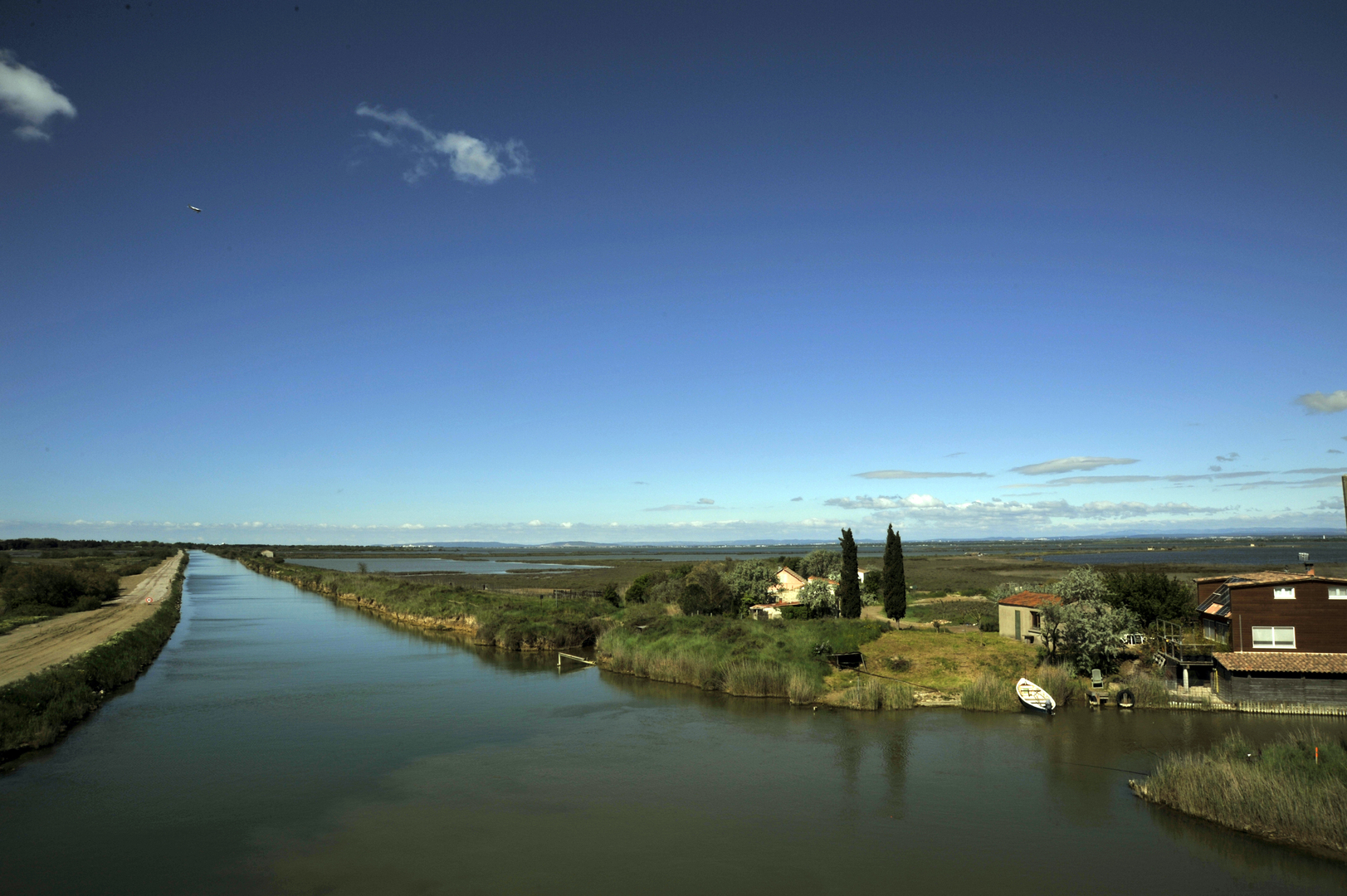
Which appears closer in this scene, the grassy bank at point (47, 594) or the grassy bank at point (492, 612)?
the grassy bank at point (492, 612)

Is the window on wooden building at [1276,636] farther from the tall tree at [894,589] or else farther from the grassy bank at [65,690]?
the grassy bank at [65,690]

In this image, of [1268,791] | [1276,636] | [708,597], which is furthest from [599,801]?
[708,597]

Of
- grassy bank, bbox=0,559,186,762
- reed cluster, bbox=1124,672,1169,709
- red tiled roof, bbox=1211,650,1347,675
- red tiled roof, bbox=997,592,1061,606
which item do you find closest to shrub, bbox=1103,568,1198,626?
red tiled roof, bbox=997,592,1061,606

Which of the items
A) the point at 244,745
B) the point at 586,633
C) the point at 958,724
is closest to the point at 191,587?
the point at 586,633

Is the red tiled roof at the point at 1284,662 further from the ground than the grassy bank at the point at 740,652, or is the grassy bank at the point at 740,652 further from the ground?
the red tiled roof at the point at 1284,662

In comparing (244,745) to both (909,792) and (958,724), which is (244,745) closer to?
(909,792)

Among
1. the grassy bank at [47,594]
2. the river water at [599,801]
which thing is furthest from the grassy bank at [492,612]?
the grassy bank at [47,594]
